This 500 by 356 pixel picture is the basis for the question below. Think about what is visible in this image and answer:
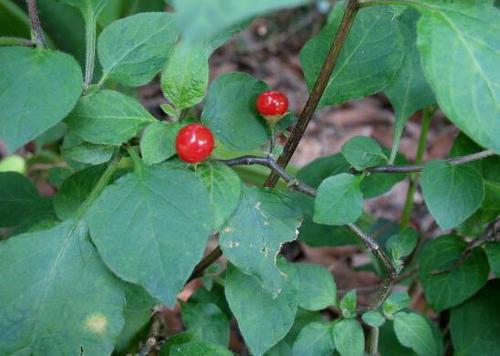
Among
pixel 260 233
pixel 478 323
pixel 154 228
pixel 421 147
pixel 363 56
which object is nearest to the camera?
pixel 154 228

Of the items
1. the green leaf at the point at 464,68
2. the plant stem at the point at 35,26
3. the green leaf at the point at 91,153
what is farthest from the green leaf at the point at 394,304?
the plant stem at the point at 35,26

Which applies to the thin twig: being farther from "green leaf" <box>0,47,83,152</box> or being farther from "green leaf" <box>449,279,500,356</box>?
"green leaf" <box>0,47,83,152</box>

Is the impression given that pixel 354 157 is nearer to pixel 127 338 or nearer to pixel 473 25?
pixel 473 25

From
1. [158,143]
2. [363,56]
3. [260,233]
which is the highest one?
[363,56]

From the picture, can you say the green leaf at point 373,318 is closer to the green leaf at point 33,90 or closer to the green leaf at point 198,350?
the green leaf at point 198,350

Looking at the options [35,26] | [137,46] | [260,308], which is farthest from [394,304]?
[35,26]

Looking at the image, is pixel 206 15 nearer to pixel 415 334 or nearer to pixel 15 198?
pixel 415 334

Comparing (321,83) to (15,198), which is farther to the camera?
(15,198)

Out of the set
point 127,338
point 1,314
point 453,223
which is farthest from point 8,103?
point 453,223
